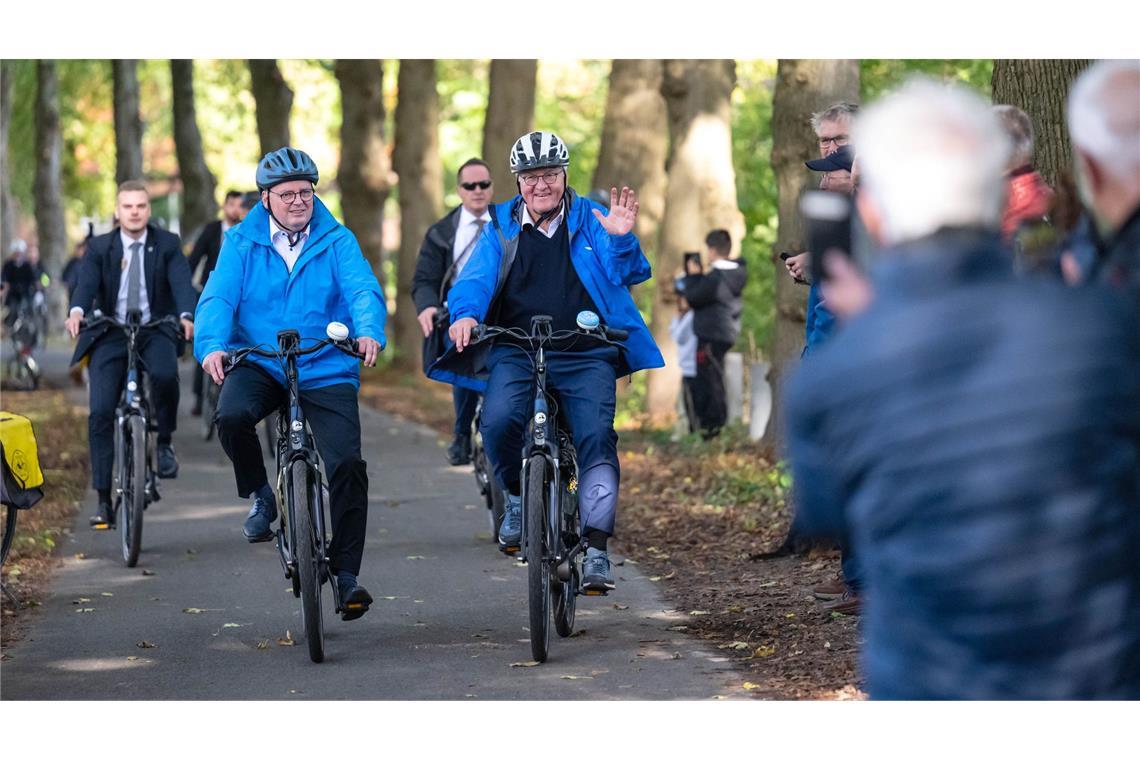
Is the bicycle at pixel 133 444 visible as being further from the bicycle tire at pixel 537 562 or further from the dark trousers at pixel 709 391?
the dark trousers at pixel 709 391

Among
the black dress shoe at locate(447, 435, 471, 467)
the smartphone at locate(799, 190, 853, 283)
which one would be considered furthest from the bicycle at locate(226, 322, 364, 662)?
the smartphone at locate(799, 190, 853, 283)

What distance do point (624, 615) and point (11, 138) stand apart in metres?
47.1

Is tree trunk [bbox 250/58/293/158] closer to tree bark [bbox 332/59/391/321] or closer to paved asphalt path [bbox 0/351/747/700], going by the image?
tree bark [bbox 332/59/391/321]

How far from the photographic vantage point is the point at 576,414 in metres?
8.22

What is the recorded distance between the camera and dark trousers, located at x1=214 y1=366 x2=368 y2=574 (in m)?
8.23

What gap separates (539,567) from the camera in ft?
25.2

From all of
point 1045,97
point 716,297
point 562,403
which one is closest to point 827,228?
point 562,403

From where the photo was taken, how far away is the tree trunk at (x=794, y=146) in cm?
1344

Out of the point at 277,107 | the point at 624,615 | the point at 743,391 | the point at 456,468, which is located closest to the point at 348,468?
the point at 624,615

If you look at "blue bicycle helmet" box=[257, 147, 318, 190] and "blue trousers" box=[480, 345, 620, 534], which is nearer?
"blue trousers" box=[480, 345, 620, 534]

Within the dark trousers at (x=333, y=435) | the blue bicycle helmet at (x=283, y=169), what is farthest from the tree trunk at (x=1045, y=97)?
the dark trousers at (x=333, y=435)

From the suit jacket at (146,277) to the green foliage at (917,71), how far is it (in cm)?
1245

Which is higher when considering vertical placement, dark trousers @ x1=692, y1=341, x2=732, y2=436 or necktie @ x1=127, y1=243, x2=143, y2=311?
necktie @ x1=127, y1=243, x2=143, y2=311

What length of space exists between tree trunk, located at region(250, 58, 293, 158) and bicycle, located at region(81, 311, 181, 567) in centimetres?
1532
